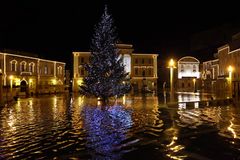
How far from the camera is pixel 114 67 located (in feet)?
107

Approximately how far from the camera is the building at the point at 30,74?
2199 inches

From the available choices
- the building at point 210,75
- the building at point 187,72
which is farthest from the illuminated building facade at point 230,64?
the building at point 187,72

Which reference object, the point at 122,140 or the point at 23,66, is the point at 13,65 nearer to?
the point at 23,66

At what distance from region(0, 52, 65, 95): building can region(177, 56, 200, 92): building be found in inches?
1274

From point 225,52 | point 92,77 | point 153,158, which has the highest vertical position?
point 225,52

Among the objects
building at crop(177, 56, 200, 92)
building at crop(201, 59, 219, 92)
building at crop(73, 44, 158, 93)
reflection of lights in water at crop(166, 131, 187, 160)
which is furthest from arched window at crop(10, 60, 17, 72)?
reflection of lights in water at crop(166, 131, 187, 160)

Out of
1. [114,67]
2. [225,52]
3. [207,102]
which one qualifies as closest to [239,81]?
[225,52]

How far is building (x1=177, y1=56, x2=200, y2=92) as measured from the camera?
9056cm

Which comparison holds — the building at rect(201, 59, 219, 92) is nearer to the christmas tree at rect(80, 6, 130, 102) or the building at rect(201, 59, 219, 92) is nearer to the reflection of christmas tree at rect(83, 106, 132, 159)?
the christmas tree at rect(80, 6, 130, 102)

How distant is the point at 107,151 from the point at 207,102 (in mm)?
23179

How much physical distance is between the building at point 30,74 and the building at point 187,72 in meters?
32.4

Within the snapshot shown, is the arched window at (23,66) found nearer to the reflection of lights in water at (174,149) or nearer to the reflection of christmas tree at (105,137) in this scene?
the reflection of christmas tree at (105,137)

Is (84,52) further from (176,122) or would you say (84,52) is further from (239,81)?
(176,122)

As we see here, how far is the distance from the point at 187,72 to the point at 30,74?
4447cm
